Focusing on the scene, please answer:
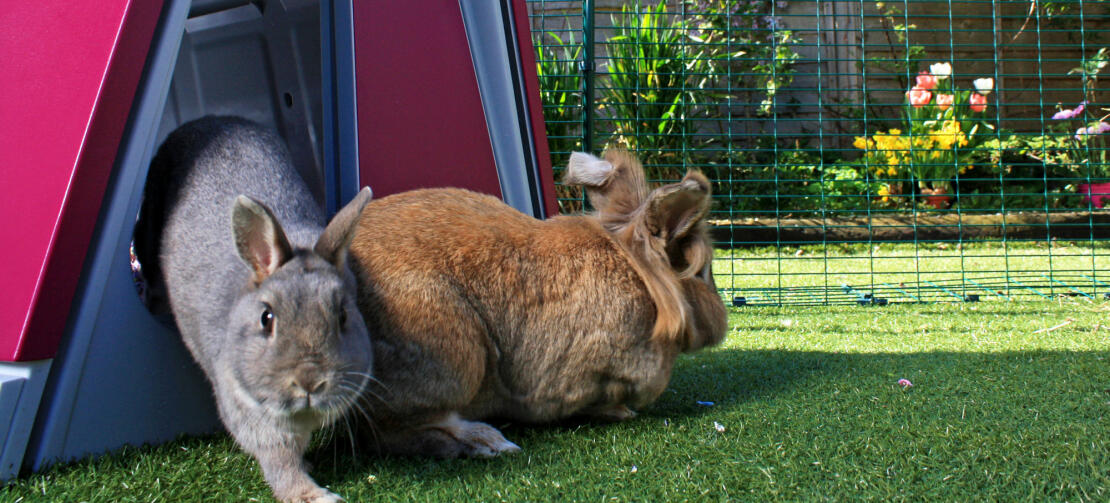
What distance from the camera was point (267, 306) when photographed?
1.60m

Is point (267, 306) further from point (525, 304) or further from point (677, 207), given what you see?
point (677, 207)

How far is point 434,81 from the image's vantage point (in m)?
2.79

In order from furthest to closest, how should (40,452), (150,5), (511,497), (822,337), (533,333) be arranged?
(822,337)
(533,333)
(150,5)
(40,452)
(511,497)

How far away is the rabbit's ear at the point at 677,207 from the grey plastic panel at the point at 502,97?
0.88 m

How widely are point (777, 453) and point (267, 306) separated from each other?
1.24 metres

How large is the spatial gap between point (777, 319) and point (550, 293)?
8.14ft

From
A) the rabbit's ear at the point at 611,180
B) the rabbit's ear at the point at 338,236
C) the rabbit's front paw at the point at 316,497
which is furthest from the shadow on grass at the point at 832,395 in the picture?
the rabbit's ear at the point at 611,180

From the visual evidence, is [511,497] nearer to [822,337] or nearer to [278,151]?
[278,151]

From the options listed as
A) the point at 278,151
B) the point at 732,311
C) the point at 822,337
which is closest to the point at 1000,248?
the point at 732,311

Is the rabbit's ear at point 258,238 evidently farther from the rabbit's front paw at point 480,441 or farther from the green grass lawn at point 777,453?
the rabbit's front paw at point 480,441

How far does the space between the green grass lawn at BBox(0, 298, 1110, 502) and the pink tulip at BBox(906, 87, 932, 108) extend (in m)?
4.77

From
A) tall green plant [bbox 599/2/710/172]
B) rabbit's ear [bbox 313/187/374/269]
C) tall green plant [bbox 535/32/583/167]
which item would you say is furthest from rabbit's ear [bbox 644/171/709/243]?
tall green plant [bbox 599/2/710/172]

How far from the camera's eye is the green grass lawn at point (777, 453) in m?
1.73

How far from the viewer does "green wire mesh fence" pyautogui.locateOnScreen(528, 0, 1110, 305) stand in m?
5.66
